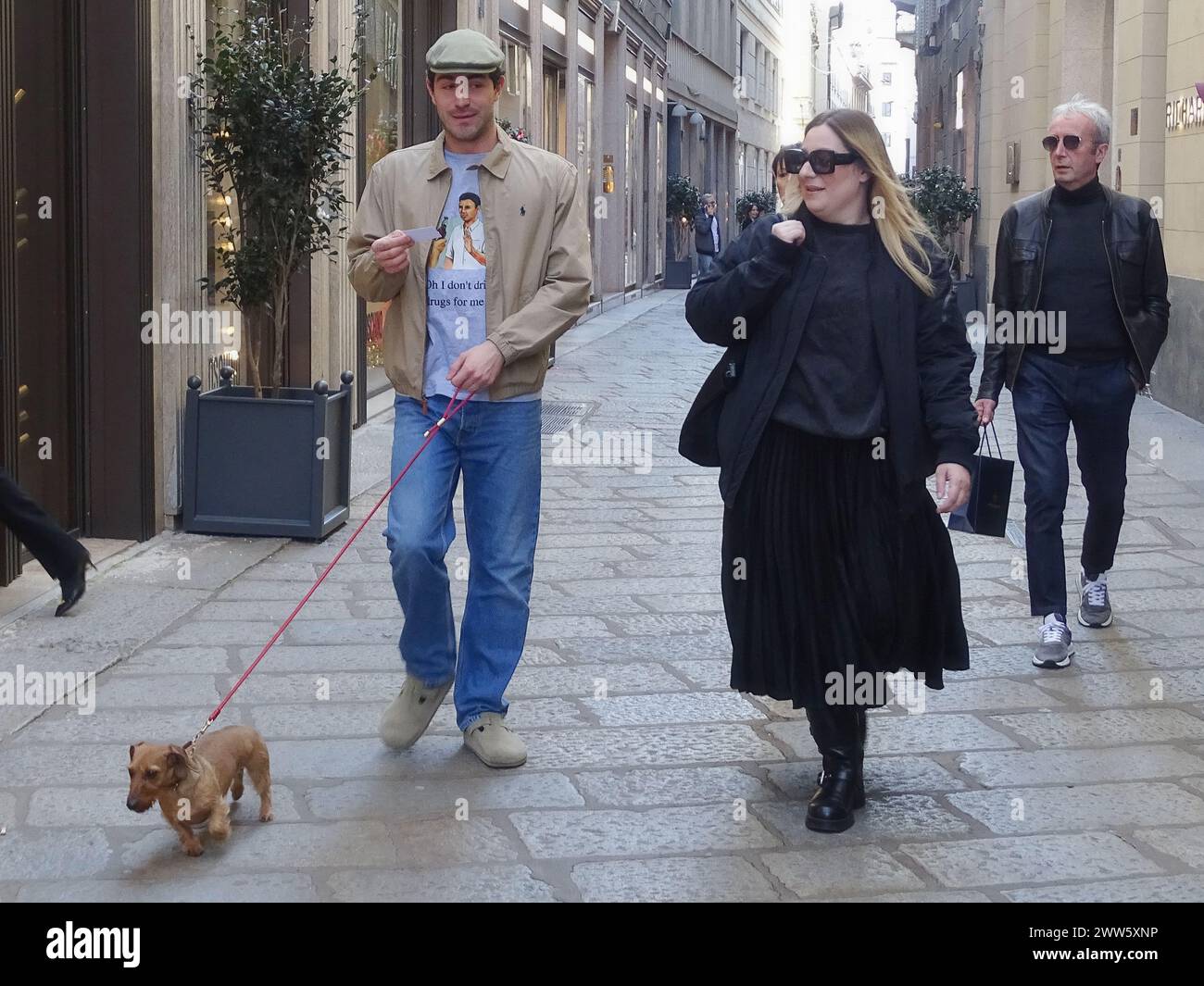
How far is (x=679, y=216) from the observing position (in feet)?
116

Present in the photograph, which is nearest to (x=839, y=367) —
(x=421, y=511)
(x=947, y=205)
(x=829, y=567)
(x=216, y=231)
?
(x=829, y=567)

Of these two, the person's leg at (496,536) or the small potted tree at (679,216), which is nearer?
the person's leg at (496,536)

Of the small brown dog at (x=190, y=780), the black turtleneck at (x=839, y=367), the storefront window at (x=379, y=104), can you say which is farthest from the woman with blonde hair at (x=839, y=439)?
the storefront window at (x=379, y=104)

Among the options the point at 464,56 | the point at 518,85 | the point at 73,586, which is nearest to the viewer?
the point at 464,56

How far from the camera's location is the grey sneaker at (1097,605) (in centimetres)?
666

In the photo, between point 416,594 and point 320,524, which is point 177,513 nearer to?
point 320,524

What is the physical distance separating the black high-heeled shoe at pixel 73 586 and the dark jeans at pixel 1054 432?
3456 mm

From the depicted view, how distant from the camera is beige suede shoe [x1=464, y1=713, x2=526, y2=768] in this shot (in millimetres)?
4867

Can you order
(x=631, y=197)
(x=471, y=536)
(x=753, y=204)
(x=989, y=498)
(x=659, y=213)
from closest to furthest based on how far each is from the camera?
(x=471, y=536), (x=989, y=498), (x=631, y=197), (x=659, y=213), (x=753, y=204)

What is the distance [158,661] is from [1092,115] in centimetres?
378

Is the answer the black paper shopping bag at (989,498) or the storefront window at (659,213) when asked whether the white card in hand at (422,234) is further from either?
the storefront window at (659,213)

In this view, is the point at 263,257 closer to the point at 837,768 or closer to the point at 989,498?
the point at 989,498

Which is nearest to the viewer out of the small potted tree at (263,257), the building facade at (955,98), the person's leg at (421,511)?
the person's leg at (421,511)

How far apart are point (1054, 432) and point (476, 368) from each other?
261cm
